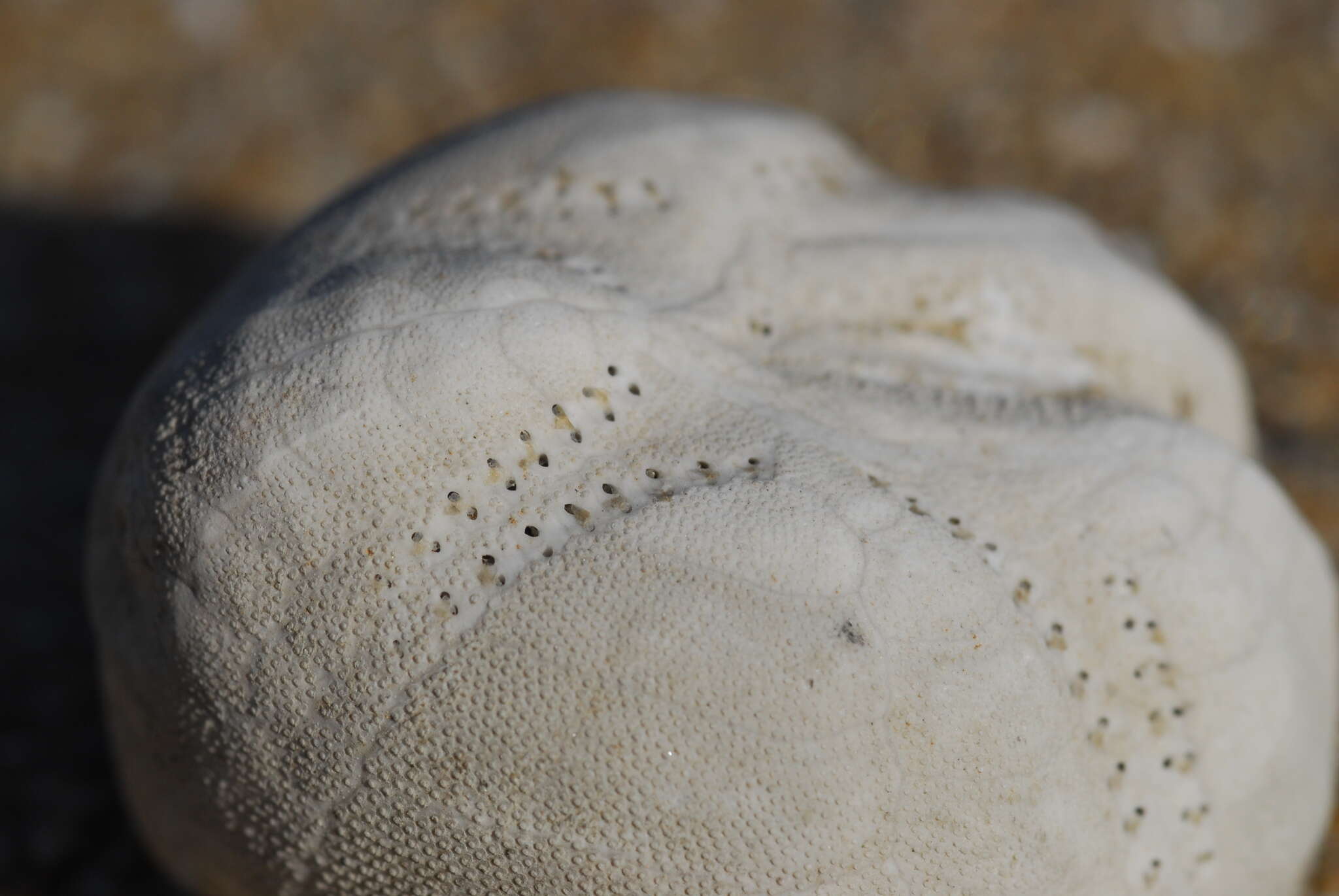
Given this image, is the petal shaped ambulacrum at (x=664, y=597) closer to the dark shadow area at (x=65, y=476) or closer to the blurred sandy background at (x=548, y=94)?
the dark shadow area at (x=65, y=476)

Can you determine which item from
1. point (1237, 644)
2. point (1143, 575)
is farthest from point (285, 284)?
point (1237, 644)

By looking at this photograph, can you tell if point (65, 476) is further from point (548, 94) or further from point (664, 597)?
point (664, 597)

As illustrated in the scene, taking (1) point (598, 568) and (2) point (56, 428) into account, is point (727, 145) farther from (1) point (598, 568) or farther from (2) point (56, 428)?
(2) point (56, 428)

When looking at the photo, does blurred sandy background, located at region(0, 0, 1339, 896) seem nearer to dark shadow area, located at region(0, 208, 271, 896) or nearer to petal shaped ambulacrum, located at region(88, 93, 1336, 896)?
dark shadow area, located at region(0, 208, 271, 896)

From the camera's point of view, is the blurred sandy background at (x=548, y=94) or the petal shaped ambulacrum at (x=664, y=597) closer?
the petal shaped ambulacrum at (x=664, y=597)

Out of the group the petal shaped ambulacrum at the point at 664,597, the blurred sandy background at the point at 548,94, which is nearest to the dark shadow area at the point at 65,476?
the blurred sandy background at the point at 548,94

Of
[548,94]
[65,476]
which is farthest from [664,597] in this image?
[548,94]

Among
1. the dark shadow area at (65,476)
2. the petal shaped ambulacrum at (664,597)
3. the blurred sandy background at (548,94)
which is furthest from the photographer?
the blurred sandy background at (548,94)
